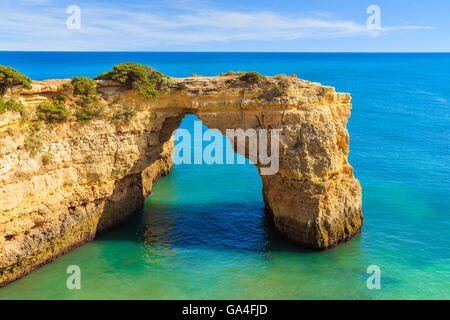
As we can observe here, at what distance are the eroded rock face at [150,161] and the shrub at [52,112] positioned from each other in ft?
1.84

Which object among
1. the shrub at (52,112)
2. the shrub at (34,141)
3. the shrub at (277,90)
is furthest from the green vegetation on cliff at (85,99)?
the shrub at (277,90)

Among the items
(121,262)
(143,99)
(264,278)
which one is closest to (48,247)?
(121,262)

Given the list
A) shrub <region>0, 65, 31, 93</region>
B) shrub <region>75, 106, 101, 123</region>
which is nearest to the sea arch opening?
shrub <region>75, 106, 101, 123</region>

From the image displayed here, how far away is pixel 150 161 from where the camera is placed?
2786cm

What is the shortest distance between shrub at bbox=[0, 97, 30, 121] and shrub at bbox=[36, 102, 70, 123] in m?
0.90

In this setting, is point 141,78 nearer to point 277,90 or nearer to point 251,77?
point 251,77

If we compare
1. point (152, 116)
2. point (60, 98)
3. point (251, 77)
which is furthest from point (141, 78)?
point (251, 77)

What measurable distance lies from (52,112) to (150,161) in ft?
26.9

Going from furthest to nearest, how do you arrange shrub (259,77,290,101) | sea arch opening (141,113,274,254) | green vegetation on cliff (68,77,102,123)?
sea arch opening (141,113,274,254) → shrub (259,77,290,101) → green vegetation on cliff (68,77,102,123)

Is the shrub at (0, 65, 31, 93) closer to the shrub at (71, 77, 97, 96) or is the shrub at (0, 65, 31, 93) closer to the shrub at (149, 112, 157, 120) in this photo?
A: the shrub at (71, 77, 97, 96)

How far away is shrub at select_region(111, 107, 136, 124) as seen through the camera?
2497 cm

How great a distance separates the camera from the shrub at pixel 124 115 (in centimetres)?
2497

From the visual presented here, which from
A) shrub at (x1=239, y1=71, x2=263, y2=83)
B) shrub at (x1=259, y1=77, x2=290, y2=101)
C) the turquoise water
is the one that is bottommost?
the turquoise water

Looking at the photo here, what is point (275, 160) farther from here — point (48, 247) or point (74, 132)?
point (48, 247)
